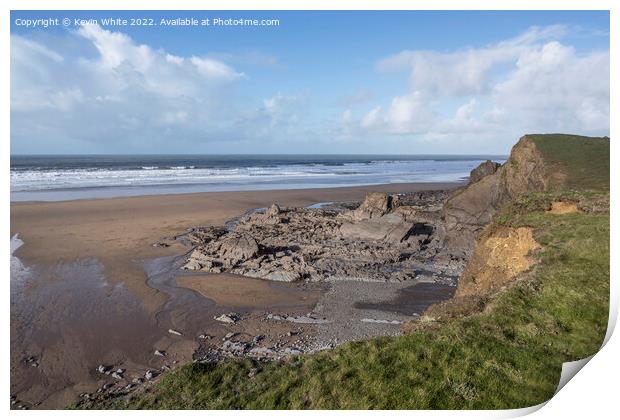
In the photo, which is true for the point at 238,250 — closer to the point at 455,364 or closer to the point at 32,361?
the point at 32,361

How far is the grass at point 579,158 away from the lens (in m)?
13.5

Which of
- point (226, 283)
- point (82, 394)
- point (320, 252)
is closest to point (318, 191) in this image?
point (320, 252)

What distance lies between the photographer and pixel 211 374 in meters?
8.16

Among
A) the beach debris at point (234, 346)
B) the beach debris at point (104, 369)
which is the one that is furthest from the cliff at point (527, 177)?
the beach debris at point (104, 369)

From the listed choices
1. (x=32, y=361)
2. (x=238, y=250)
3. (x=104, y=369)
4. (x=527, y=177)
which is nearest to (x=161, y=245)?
(x=238, y=250)

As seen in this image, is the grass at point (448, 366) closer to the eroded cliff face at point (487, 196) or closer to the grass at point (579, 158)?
the grass at point (579, 158)

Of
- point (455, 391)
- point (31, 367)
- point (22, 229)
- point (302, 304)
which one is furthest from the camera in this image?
point (22, 229)

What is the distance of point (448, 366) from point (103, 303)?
1123cm

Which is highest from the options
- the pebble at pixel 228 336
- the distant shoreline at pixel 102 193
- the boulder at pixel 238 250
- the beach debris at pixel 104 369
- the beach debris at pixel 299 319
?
the distant shoreline at pixel 102 193

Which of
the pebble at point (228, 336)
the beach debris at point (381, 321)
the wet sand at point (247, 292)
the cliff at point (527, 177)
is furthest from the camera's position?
the cliff at point (527, 177)

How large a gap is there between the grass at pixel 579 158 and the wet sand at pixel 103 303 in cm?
933

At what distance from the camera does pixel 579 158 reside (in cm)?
1552
